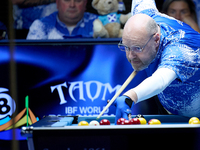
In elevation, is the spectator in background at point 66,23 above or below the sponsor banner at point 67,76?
above

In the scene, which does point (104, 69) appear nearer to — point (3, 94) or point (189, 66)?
point (3, 94)

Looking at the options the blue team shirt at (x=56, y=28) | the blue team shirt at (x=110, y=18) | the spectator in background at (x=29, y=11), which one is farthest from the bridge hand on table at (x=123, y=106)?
the spectator in background at (x=29, y=11)

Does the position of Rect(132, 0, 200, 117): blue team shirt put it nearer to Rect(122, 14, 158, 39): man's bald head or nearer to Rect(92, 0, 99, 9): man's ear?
Rect(122, 14, 158, 39): man's bald head

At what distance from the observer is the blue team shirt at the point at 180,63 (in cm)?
207

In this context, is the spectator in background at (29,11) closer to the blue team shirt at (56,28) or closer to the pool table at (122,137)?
the blue team shirt at (56,28)

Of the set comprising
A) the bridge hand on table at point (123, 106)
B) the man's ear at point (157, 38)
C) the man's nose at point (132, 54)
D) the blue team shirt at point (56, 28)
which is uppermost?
the blue team shirt at point (56, 28)

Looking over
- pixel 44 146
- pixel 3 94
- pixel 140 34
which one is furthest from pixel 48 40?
pixel 44 146

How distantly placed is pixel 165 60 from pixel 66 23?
1.86m

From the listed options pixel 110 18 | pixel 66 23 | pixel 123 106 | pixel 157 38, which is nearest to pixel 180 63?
pixel 157 38

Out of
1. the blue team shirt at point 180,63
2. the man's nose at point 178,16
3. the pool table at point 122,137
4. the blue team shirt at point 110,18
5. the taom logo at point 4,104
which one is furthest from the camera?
the blue team shirt at point 110,18

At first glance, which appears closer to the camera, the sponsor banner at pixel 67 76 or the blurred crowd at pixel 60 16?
the sponsor banner at pixel 67 76

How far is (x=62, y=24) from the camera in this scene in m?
3.62

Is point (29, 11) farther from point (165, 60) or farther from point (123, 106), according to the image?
point (123, 106)

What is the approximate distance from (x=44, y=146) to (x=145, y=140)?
0.52 metres
